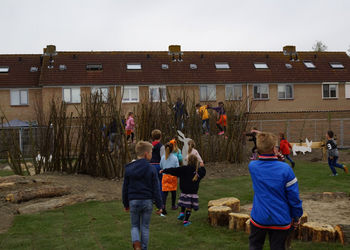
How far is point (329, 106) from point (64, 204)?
2863 cm

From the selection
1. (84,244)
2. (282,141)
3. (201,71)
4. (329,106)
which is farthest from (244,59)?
(84,244)

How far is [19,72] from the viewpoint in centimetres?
3181

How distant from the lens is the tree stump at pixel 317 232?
575 cm

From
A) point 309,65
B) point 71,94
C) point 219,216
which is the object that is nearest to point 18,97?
point 71,94

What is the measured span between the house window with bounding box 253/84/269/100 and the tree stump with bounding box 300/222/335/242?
2699 cm

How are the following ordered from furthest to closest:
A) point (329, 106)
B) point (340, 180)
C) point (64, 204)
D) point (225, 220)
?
point (329, 106)
point (340, 180)
point (64, 204)
point (225, 220)

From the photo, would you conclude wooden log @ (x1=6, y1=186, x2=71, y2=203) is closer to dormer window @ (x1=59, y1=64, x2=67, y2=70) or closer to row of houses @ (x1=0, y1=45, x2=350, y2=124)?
row of houses @ (x1=0, y1=45, x2=350, y2=124)

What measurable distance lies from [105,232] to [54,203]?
2.73 metres

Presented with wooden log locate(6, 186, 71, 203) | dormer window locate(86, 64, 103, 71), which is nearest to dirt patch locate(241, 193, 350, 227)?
wooden log locate(6, 186, 71, 203)

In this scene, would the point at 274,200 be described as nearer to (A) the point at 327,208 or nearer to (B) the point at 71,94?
(A) the point at 327,208

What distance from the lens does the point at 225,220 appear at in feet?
22.8

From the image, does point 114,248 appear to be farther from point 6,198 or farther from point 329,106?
point 329,106

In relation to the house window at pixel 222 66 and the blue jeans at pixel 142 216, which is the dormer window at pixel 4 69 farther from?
the blue jeans at pixel 142 216

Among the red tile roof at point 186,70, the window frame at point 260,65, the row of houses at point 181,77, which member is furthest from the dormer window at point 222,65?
the window frame at point 260,65
